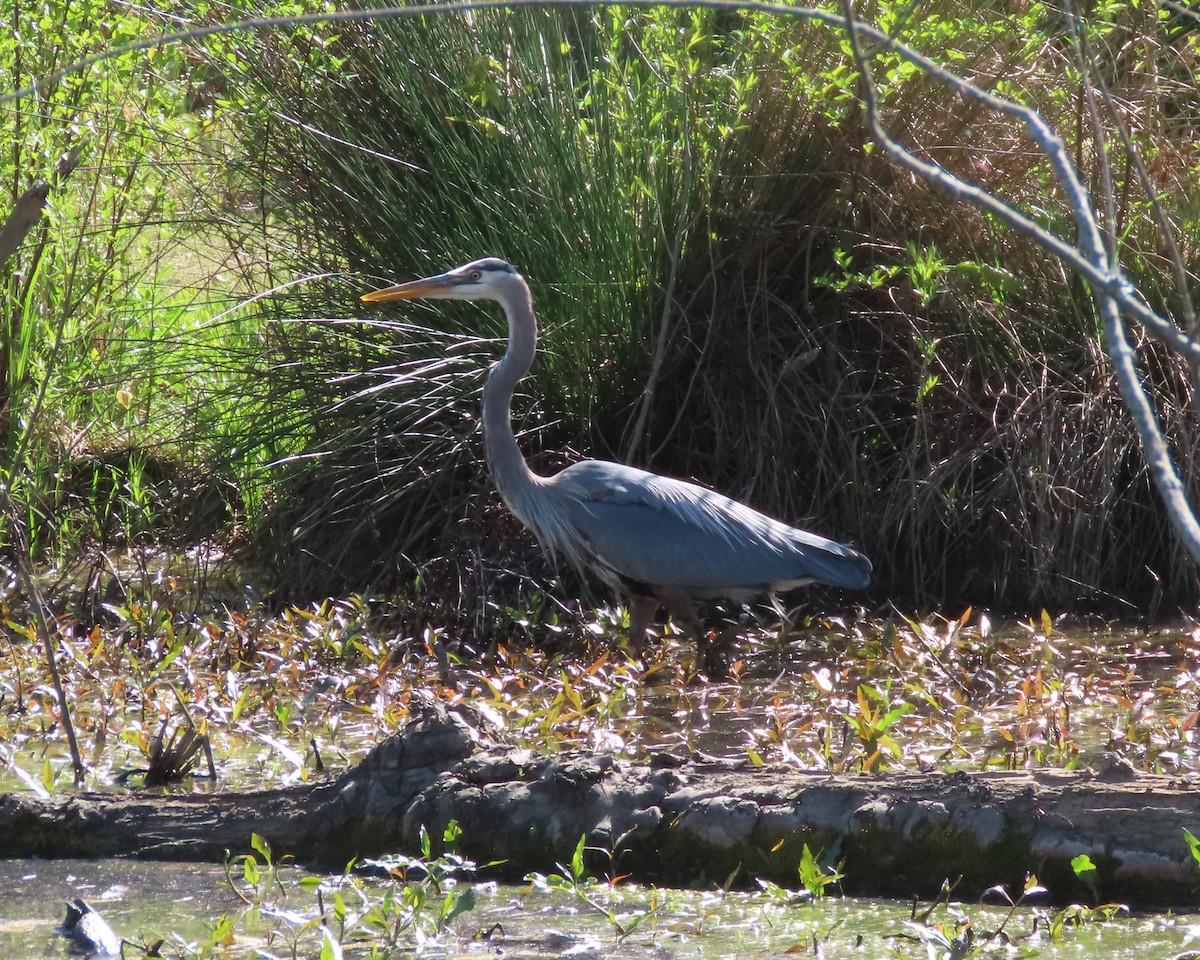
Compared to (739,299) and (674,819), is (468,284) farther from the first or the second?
(674,819)

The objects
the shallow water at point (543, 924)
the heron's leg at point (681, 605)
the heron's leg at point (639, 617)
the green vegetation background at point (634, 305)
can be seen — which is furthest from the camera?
the green vegetation background at point (634, 305)

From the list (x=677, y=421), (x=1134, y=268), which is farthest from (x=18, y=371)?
(x=1134, y=268)

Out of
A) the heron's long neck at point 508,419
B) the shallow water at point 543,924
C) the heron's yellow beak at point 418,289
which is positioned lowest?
the shallow water at point 543,924

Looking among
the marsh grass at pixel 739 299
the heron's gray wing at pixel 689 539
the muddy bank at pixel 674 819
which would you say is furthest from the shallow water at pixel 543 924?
the marsh grass at pixel 739 299

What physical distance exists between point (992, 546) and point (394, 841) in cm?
340

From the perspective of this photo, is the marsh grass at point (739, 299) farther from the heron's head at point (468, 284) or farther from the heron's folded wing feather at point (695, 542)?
the heron's folded wing feather at point (695, 542)

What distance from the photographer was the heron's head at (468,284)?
524cm

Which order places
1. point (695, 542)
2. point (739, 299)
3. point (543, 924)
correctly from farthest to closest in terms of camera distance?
point (739, 299) → point (695, 542) → point (543, 924)

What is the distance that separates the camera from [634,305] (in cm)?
573

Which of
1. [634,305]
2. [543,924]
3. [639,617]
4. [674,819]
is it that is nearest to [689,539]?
[639,617]

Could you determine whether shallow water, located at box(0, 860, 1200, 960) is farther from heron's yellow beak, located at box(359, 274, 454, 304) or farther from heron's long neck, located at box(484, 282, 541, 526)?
heron's yellow beak, located at box(359, 274, 454, 304)

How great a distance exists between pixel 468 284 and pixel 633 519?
1067mm

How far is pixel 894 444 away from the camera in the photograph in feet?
19.1

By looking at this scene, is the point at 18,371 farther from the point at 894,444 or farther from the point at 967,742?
the point at 967,742
